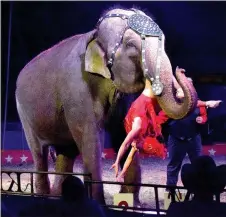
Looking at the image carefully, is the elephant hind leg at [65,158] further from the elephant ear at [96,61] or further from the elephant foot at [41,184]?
the elephant ear at [96,61]

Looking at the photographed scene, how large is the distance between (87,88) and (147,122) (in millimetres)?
169

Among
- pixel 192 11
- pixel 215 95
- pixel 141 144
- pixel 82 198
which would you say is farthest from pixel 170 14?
pixel 82 198

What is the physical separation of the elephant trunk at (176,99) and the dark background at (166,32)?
5.0 inches

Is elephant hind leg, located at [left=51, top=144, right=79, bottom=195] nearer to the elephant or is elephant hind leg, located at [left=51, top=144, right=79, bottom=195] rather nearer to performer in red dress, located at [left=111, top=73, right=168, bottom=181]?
the elephant

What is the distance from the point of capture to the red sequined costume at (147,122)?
132 centimetres

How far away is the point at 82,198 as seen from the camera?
1.06 m

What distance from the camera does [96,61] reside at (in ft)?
4.19

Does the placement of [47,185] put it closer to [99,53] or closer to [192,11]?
[99,53]

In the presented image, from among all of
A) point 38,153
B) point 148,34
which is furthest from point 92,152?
point 148,34

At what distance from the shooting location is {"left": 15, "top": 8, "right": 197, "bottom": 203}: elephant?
1.23 meters

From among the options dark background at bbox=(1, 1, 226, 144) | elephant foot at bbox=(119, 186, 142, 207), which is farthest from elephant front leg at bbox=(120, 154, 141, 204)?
dark background at bbox=(1, 1, 226, 144)

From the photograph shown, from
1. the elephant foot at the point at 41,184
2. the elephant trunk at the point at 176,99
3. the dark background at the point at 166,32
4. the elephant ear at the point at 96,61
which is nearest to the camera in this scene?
the elephant trunk at the point at 176,99

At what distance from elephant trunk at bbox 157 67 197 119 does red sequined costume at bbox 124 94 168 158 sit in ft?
0.26

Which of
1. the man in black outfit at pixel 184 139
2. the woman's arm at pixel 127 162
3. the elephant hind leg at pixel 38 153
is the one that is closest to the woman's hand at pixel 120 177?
the woman's arm at pixel 127 162
